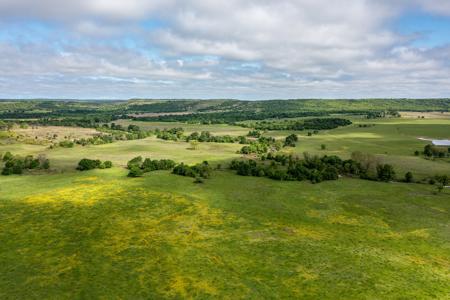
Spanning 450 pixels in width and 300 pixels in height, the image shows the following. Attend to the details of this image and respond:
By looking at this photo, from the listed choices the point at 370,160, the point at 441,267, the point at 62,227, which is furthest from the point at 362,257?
the point at 370,160

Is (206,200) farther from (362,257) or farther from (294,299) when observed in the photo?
(294,299)

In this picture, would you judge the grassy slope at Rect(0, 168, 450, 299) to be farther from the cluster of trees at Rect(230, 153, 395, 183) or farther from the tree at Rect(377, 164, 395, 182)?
the cluster of trees at Rect(230, 153, 395, 183)

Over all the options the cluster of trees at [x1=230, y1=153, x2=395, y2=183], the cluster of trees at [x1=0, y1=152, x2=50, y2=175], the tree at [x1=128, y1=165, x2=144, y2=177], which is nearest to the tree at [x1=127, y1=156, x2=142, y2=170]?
the tree at [x1=128, y1=165, x2=144, y2=177]

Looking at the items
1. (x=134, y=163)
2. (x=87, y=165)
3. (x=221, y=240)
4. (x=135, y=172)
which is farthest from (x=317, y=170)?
(x=87, y=165)

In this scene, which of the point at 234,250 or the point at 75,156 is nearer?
the point at 234,250

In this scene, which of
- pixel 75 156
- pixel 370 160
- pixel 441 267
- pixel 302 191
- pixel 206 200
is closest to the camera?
pixel 441 267

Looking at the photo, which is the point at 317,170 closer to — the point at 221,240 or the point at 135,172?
the point at 135,172

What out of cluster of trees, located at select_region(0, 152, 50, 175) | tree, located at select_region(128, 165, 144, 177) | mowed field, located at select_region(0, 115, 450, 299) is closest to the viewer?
mowed field, located at select_region(0, 115, 450, 299)
